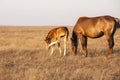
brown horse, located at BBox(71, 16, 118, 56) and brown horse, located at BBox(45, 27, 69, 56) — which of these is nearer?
brown horse, located at BBox(71, 16, 118, 56)

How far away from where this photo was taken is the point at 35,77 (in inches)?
293

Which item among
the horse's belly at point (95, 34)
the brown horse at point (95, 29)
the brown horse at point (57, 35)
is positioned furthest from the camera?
the brown horse at point (57, 35)

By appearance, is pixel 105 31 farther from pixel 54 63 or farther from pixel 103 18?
pixel 54 63

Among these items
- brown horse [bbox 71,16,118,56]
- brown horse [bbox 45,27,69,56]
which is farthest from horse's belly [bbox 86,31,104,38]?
brown horse [bbox 45,27,69,56]

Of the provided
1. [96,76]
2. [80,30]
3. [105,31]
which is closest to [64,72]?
[96,76]

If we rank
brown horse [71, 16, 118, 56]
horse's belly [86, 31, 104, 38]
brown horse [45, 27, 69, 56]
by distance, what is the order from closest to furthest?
brown horse [71, 16, 118, 56] < horse's belly [86, 31, 104, 38] < brown horse [45, 27, 69, 56]

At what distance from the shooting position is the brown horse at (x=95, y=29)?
11867mm

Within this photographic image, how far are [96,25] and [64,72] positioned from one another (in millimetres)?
4576

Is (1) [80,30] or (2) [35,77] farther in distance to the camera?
(1) [80,30]

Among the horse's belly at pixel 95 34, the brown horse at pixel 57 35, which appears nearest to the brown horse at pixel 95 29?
the horse's belly at pixel 95 34

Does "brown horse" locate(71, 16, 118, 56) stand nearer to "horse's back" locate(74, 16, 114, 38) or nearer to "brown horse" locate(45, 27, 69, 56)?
"horse's back" locate(74, 16, 114, 38)

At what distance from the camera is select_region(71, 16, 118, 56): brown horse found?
1187 cm

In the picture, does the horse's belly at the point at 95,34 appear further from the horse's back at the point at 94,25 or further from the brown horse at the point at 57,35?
the brown horse at the point at 57,35

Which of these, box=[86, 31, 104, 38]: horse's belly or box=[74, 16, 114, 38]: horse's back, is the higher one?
box=[74, 16, 114, 38]: horse's back
